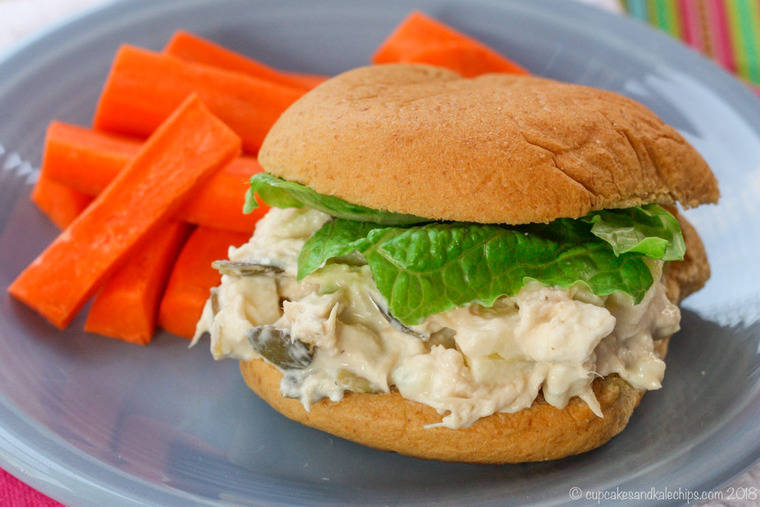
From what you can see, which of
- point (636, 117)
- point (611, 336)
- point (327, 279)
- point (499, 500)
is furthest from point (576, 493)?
point (636, 117)

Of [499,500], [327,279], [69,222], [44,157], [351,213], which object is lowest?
[69,222]

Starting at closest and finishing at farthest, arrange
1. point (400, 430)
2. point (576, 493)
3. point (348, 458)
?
→ point (576, 493), point (400, 430), point (348, 458)

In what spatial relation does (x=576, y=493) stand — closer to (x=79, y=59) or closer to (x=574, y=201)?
(x=574, y=201)

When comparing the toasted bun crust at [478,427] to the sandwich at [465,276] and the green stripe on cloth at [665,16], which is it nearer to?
the sandwich at [465,276]

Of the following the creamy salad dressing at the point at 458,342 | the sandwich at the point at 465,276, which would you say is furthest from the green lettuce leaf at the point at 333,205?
the creamy salad dressing at the point at 458,342

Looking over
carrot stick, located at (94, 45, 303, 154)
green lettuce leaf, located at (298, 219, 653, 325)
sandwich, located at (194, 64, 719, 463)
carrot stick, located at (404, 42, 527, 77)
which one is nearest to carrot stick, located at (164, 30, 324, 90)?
carrot stick, located at (94, 45, 303, 154)

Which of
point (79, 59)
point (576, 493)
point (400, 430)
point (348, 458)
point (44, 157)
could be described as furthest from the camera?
point (79, 59)

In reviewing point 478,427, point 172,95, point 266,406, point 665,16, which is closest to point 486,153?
point 478,427
